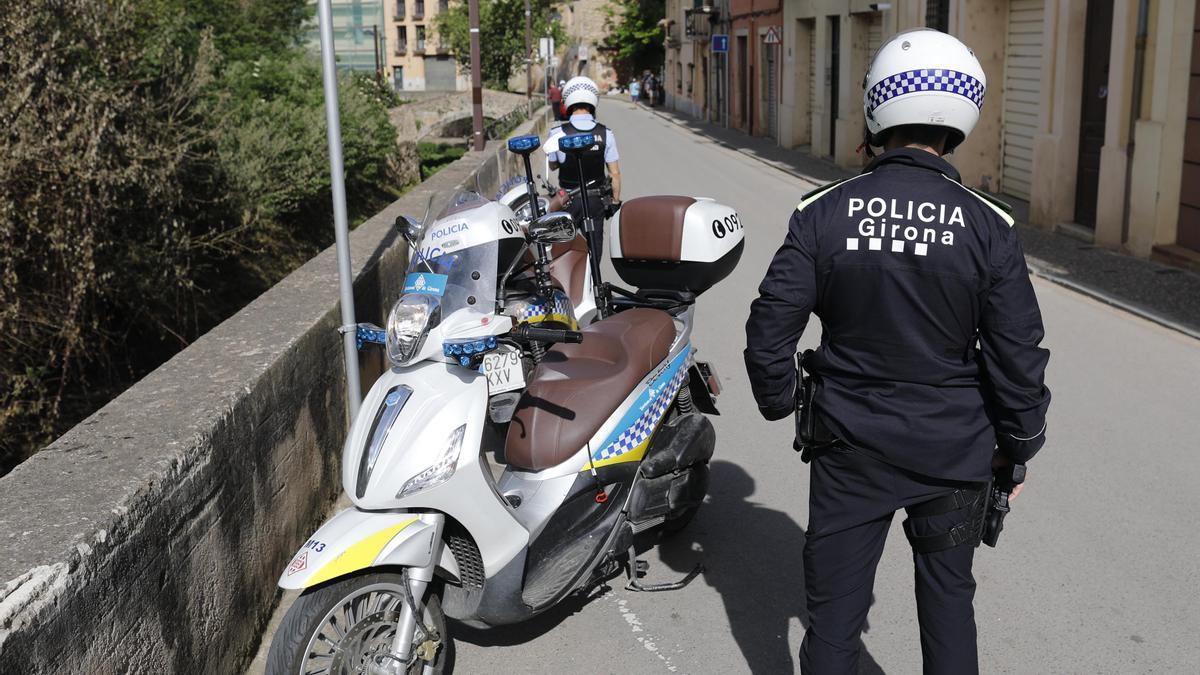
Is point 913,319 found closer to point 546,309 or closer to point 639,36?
point 546,309

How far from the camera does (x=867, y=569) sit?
302 cm

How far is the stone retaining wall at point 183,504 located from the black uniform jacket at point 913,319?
5.24 ft

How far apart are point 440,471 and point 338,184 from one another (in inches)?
61.7

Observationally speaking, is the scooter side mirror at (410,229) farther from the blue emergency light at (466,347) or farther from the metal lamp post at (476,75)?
the metal lamp post at (476,75)

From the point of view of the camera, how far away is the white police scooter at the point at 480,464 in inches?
132

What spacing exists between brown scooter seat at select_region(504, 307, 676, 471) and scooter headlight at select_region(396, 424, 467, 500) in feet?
1.49

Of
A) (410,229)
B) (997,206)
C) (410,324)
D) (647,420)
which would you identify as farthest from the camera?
(647,420)

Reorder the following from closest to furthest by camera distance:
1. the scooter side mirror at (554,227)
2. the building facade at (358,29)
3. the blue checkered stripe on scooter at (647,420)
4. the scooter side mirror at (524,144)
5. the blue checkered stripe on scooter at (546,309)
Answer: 1. the scooter side mirror at (554,227)
2. the blue checkered stripe on scooter at (647,420)
3. the blue checkered stripe on scooter at (546,309)
4. the scooter side mirror at (524,144)
5. the building facade at (358,29)

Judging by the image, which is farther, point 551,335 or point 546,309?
point 546,309

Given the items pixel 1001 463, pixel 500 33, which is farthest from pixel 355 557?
pixel 500 33

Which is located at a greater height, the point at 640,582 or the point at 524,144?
the point at 524,144

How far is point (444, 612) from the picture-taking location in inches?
147

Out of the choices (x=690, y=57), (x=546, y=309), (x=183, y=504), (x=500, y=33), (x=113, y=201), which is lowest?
(x=183, y=504)

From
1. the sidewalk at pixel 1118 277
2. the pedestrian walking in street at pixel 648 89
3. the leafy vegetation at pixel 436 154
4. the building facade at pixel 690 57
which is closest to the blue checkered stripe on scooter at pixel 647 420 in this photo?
the sidewalk at pixel 1118 277
